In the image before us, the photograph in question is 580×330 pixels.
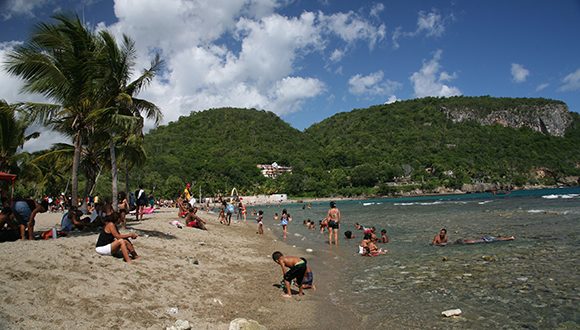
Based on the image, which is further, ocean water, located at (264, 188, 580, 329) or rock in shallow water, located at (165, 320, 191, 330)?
ocean water, located at (264, 188, 580, 329)

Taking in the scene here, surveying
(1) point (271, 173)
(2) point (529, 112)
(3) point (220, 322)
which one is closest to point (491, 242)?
(3) point (220, 322)

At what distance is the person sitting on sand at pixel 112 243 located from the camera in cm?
812

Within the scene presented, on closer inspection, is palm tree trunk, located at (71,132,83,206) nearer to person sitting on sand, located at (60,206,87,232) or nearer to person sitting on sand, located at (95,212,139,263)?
person sitting on sand, located at (60,206,87,232)

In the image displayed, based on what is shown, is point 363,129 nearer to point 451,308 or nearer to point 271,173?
point 271,173

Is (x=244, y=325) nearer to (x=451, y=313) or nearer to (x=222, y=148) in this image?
(x=451, y=313)

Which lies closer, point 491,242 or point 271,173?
point 491,242

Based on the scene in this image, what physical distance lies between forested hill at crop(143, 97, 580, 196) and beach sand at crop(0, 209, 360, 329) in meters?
111

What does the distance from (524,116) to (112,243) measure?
220m

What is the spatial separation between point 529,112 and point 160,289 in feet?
730

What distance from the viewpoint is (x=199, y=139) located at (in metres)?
153

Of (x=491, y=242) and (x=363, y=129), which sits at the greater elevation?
(x=363, y=129)

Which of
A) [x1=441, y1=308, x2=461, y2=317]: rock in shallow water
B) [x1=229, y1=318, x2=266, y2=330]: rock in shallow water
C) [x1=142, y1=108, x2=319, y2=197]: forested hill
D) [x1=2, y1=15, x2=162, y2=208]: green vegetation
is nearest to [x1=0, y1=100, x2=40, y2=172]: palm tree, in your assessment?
[x1=2, y1=15, x2=162, y2=208]: green vegetation

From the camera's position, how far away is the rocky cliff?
18625 centimetres

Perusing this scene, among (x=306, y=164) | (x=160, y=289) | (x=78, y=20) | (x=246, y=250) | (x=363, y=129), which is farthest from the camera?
(x=363, y=129)
